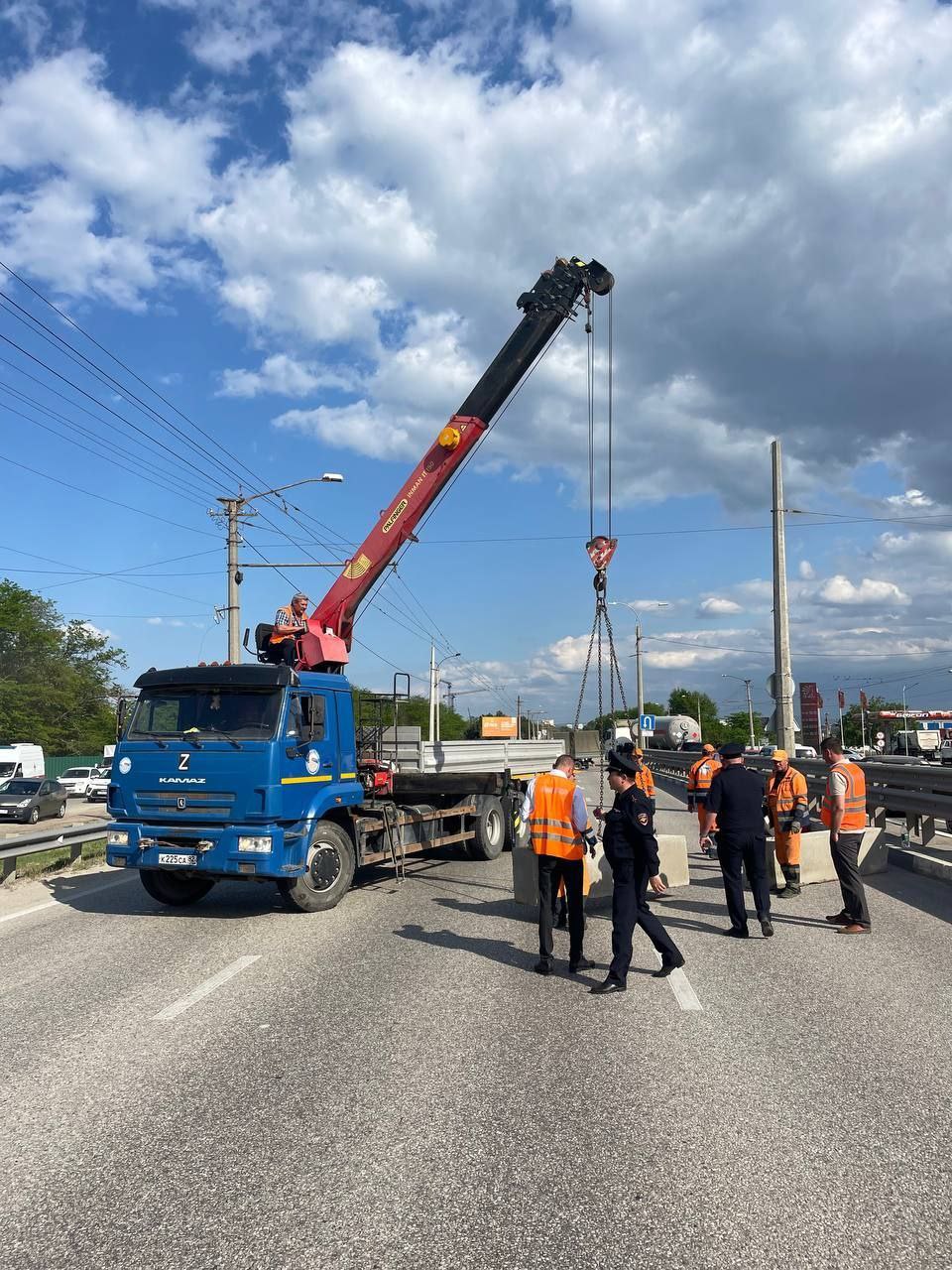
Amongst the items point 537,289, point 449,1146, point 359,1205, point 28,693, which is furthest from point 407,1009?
point 28,693

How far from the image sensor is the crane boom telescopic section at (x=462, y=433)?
13.7 meters

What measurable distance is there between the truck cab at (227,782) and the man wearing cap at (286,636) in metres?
1.76

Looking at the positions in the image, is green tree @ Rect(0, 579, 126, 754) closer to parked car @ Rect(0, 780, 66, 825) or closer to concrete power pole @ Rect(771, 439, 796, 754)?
parked car @ Rect(0, 780, 66, 825)

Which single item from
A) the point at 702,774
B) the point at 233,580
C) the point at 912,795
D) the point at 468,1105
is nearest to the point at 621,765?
the point at 468,1105

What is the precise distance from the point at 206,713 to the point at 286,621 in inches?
111

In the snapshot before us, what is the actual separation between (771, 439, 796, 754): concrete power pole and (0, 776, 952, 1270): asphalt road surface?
10.9m

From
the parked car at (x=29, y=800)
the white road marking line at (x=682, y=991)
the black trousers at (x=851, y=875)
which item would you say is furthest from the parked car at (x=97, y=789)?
the white road marking line at (x=682, y=991)

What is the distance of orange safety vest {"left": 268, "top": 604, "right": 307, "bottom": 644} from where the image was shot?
40.3 ft

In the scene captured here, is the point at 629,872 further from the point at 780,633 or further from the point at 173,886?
the point at 780,633

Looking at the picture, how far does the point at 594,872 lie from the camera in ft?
33.3

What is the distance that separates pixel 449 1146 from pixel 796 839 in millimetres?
7615

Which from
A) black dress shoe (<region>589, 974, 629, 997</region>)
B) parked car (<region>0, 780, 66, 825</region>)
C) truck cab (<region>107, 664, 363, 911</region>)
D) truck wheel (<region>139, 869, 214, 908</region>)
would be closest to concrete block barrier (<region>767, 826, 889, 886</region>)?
black dress shoe (<region>589, 974, 629, 997</region>)

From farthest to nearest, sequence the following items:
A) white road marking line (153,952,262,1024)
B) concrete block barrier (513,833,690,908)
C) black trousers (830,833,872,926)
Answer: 1. concrete block barrier (513,833,690,908)
2. black trousers (830,833,872,926)
3. white road marking line (153,952,262,1024)

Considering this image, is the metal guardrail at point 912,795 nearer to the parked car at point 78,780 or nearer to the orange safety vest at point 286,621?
the orange safety vest at point 286,621
